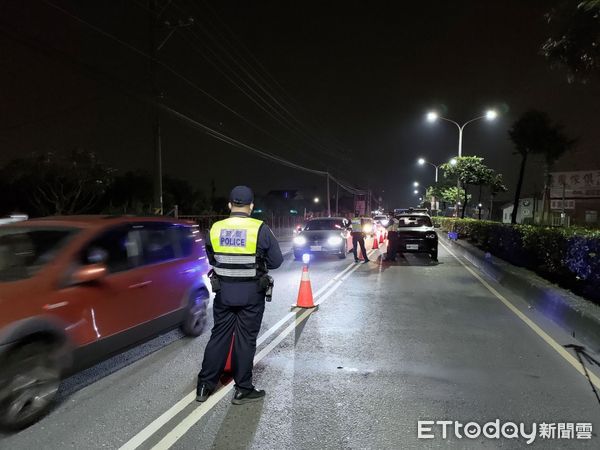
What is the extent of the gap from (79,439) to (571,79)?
748cm

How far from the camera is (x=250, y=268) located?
4246 mm

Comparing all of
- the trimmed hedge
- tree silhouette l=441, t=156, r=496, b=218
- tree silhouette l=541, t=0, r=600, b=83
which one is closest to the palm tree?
tree silhouette l=441, t=156, r=496, b=218

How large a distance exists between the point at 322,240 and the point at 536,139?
32681mm

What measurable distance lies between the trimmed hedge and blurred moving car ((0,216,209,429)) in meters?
6.48

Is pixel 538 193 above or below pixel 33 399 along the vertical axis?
above

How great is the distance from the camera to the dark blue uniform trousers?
14.0 ft

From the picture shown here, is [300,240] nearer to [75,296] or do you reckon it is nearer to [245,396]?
[245,396]

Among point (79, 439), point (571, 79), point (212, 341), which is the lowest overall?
point (79, 439)

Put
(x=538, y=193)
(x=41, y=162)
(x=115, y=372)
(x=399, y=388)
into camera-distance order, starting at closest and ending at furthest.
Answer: (x=399, y=388)
(x=115, y=372)
(x=41, y=162)
(x=538, y=193)

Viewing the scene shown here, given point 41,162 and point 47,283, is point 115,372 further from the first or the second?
point 41,162

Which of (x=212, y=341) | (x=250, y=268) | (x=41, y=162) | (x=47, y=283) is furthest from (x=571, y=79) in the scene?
(x=41, y=162)

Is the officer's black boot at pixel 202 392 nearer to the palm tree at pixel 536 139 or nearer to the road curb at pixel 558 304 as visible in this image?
the road curb at pixel 558 304

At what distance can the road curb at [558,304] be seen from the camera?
6.38 m

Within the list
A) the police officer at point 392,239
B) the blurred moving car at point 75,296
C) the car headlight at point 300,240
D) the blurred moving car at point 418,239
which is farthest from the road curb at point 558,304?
the car headlight at point 300,240
